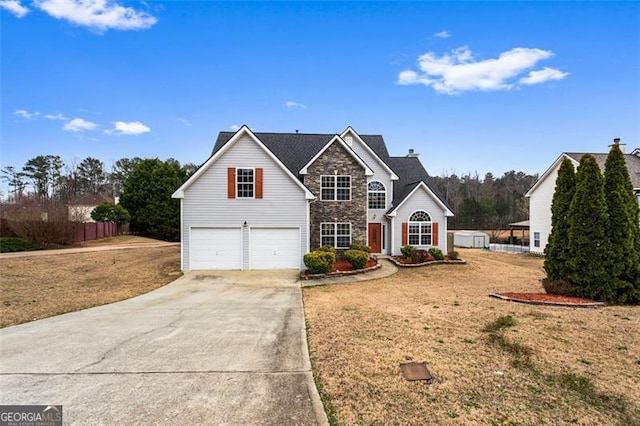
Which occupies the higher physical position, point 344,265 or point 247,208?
point 247,208

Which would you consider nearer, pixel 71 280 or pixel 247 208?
pixel 71 280

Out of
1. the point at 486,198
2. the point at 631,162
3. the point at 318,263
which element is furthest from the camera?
the point at 486,198

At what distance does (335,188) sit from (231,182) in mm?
5784

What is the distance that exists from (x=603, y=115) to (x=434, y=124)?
10095mm

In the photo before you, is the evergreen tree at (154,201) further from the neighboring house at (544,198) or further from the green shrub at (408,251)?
the neighboring house at (544,198)

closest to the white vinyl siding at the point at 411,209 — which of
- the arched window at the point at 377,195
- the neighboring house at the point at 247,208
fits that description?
the arched window at the point at 377,195

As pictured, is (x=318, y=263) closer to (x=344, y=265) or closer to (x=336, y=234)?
(x=344, y=265)

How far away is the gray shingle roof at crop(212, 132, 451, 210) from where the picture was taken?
20766 mm

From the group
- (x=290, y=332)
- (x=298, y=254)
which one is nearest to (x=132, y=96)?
(x=298, y=254)

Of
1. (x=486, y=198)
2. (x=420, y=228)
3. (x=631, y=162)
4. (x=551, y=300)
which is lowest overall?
(x=551, y=300)

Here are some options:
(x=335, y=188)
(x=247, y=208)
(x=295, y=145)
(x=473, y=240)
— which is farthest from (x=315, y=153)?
(x=473, y=240)

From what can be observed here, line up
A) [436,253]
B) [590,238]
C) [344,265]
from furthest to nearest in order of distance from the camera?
[436,253] < [344,265] < [590,238]

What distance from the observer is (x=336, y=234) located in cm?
1880

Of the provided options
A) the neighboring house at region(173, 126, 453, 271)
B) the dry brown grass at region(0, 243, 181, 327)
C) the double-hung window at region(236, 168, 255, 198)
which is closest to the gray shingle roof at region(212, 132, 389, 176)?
the neighboring house at region(173, 126, 453, 271)
